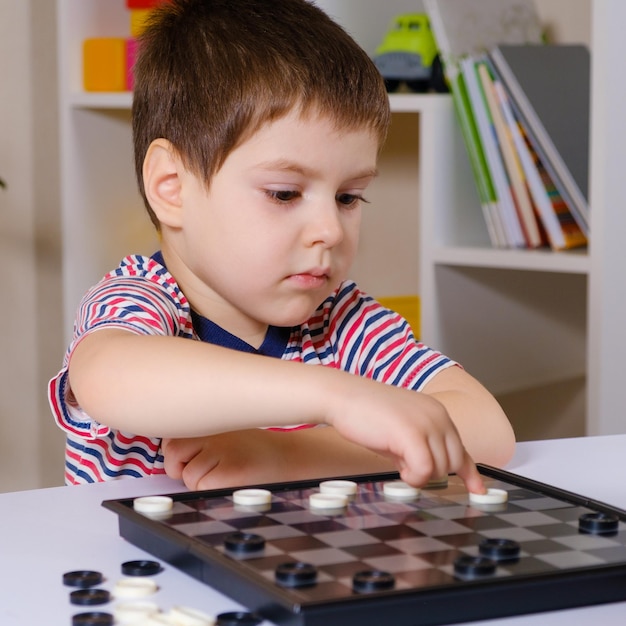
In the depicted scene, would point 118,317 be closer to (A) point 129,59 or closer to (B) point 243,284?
(B) point 243,284

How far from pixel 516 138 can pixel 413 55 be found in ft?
0.75

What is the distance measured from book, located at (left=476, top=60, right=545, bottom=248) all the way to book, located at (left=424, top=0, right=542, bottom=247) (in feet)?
0.10

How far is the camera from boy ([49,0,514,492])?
69 centimetres

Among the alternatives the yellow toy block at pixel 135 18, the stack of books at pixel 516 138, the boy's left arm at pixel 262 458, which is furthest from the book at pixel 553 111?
the boy's left arm at pixel 262 458

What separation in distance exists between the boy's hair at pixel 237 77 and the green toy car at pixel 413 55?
2.74 ft

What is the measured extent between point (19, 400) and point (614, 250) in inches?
51.5

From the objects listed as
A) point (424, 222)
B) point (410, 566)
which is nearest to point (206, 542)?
point (410, 566)

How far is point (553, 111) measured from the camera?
1798 mm

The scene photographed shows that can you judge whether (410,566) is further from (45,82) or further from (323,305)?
(45,82)

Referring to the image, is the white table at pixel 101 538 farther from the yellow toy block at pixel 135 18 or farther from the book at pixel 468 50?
the yellow toy block at pixel 135 18

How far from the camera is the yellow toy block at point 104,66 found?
2.13m

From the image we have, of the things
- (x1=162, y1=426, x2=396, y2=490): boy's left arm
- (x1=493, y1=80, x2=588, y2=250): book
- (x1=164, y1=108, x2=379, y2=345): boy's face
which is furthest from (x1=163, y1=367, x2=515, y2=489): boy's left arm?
(x1=493, y1=80, x2=588, y2=250): book

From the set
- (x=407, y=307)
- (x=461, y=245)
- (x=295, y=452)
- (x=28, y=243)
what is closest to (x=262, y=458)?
(x=295, y=452)

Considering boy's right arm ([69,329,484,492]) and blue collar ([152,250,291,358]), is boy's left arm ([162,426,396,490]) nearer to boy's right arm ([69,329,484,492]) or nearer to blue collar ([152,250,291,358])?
boy's right arm ([69,329,484,492])
